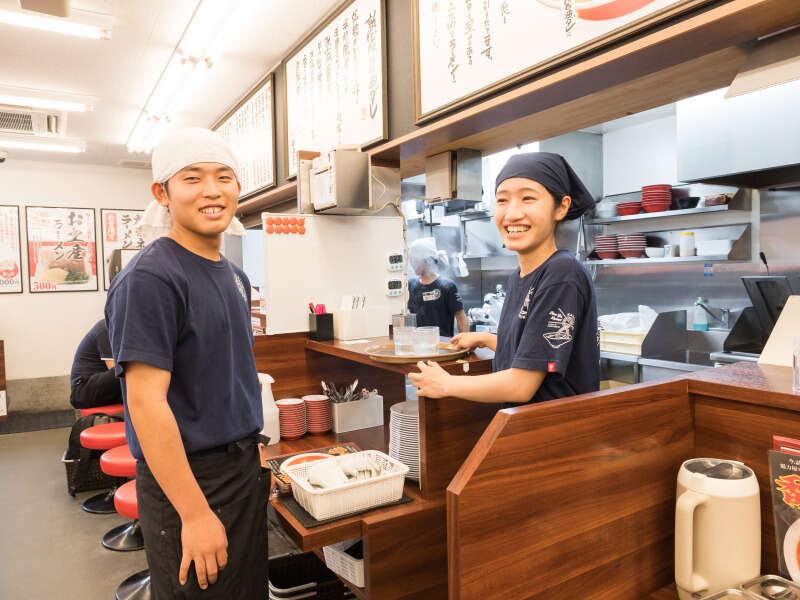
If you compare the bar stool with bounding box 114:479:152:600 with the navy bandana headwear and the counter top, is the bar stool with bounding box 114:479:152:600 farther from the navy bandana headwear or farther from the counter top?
the navy bandana headwear

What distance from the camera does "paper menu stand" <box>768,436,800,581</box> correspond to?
113 cm

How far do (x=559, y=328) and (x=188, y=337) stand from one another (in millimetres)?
930

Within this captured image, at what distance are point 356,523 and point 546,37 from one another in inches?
62.0

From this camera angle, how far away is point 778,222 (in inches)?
160

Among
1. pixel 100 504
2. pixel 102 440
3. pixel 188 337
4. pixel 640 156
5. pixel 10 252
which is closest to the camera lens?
pixel 188 337

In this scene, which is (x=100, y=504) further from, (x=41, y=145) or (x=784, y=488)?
(x=784, y=488)

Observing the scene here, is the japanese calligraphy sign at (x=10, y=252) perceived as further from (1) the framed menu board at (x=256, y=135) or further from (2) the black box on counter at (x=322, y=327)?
(2) the black box on counter at (x=322, y=327)

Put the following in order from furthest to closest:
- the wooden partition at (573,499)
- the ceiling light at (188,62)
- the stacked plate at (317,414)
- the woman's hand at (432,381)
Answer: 1. the ceiling light at (188,62)
2. the stacked plate at (317,414)
3. the woman's hand at (432,381)
4. the wooden partition at (573,499)

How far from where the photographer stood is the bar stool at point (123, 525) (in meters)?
3.12

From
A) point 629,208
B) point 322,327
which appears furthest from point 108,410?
point 629,208

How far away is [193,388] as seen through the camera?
1359mm

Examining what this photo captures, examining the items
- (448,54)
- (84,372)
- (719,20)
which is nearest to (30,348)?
(84,372)

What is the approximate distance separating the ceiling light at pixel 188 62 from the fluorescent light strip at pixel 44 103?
49 centimetres

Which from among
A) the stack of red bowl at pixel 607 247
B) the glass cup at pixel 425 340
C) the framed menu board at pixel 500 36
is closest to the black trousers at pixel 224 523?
the glass cup at pixel 425 340
